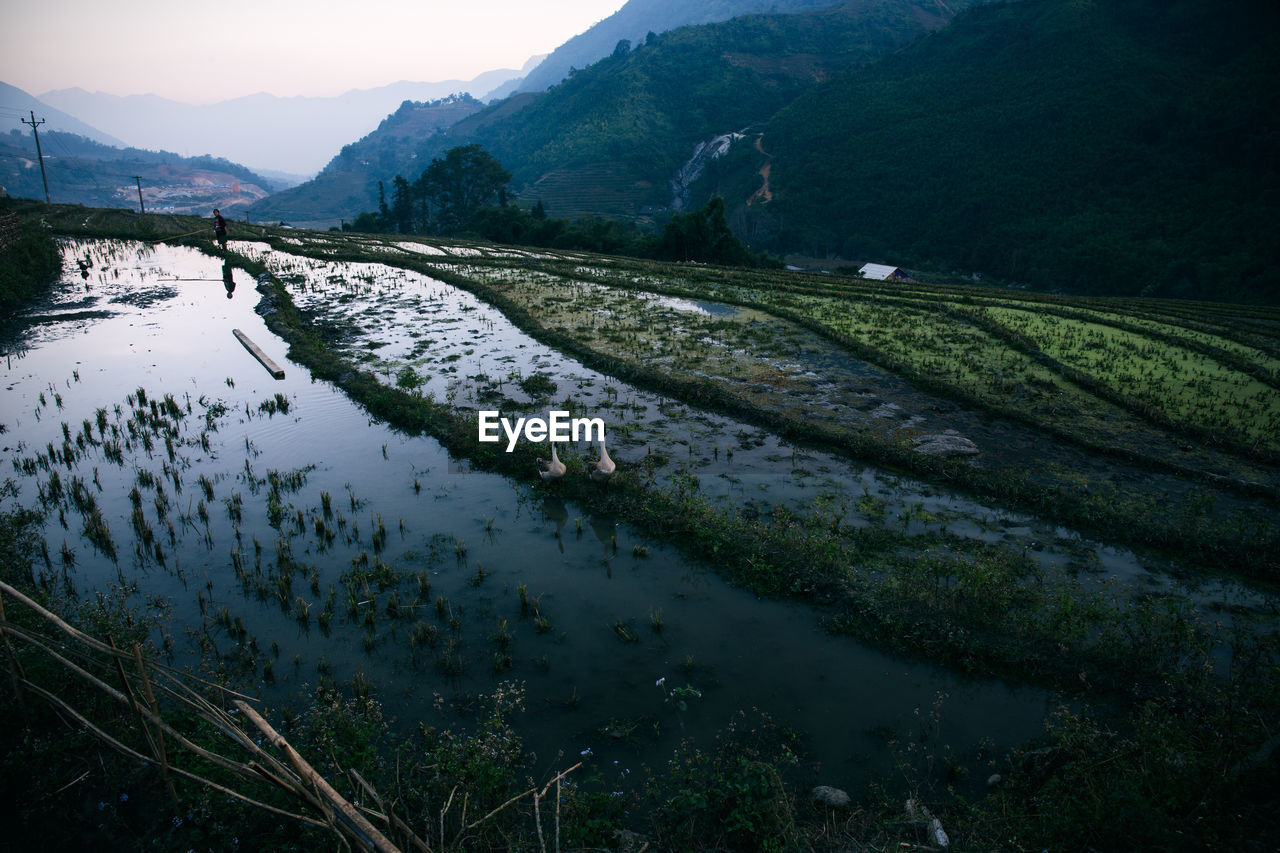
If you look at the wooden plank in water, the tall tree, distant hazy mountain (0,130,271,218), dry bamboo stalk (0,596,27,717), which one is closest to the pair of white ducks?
dry bamboo stalk (0,596,27,717)

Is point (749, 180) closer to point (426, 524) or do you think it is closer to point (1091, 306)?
point (1091, 306)

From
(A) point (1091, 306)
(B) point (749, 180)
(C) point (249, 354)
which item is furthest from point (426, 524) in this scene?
(B) point (749, 180)

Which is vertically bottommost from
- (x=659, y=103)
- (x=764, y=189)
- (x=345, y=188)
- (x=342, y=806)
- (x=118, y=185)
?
(x=342, y=806)

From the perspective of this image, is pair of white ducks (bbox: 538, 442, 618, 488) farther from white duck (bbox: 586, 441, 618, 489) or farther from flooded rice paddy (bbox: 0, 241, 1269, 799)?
flooded rice paddy (bbox: 0, 241, 1269, 799)

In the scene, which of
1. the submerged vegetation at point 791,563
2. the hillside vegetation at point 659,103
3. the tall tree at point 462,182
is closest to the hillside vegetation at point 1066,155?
the hillside vegetation at point 659,103

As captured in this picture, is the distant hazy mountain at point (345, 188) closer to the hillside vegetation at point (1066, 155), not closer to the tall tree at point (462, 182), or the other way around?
the tall tree at point (462, 182)

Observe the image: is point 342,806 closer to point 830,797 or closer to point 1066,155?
point 830,797

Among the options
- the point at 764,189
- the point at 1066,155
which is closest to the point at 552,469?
the point at 1066,155
